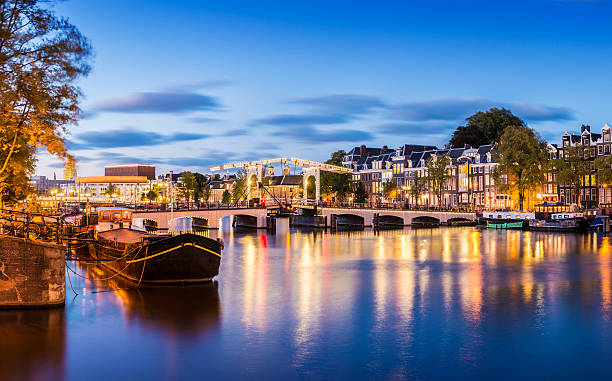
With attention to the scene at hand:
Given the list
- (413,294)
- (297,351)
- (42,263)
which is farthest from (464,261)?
(42,263)

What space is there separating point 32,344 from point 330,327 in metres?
10.4

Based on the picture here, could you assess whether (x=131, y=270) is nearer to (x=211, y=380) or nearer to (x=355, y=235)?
(x=211, y=380)

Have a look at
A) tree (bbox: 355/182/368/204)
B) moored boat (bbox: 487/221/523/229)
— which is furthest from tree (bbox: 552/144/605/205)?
tree (bbox: 355/182/368/204)

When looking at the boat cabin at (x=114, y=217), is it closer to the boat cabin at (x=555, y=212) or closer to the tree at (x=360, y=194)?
the boat cabin at (x=555, y=212)

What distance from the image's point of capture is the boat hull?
96.9 feet

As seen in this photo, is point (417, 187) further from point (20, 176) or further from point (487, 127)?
point (20, 176)

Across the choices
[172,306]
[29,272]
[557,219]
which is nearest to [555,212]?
[557,219]

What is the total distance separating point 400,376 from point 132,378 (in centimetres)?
Result: 760

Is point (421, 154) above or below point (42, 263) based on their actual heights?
above

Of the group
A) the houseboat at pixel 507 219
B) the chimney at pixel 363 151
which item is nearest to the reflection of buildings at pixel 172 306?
the houseboat at pixel 507 219

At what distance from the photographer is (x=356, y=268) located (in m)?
42.3

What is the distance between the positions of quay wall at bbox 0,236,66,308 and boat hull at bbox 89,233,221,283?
5602 mm

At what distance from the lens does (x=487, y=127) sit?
388ft

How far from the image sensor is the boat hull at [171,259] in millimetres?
29531
